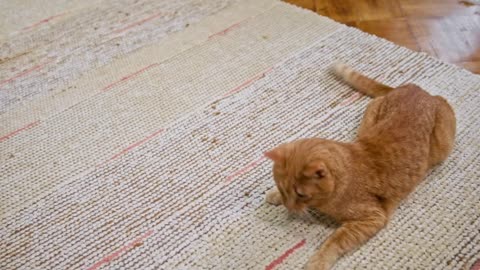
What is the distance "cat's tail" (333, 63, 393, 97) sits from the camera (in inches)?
44.8

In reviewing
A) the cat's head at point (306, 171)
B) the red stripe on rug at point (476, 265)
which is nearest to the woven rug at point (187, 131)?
A: the red stripe on rug at point (476, 265)

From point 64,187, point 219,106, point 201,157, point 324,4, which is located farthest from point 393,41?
point 64,187

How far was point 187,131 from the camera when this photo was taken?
3.75 feet

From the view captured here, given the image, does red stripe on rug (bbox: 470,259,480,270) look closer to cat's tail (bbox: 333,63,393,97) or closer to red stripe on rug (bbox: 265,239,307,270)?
red stripe on rug (bbox: 265,239,307,270)

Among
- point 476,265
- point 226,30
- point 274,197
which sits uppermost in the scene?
point 226,30

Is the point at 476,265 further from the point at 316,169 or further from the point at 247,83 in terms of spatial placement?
the point at 247,83

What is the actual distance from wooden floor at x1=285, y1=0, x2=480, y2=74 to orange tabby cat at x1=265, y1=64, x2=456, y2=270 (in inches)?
18.0

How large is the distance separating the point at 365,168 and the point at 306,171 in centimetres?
17

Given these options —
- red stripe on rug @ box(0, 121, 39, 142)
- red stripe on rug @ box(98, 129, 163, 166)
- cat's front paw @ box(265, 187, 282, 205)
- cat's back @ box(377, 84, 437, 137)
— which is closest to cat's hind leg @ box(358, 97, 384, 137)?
cat's back @ box(377, 84, 437, 137)

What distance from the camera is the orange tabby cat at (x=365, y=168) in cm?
79

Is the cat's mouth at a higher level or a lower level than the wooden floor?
lower

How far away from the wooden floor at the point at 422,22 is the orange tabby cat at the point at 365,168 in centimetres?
46

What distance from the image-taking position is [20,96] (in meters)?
1.29

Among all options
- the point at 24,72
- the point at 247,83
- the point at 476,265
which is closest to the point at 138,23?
the point at 24,72
